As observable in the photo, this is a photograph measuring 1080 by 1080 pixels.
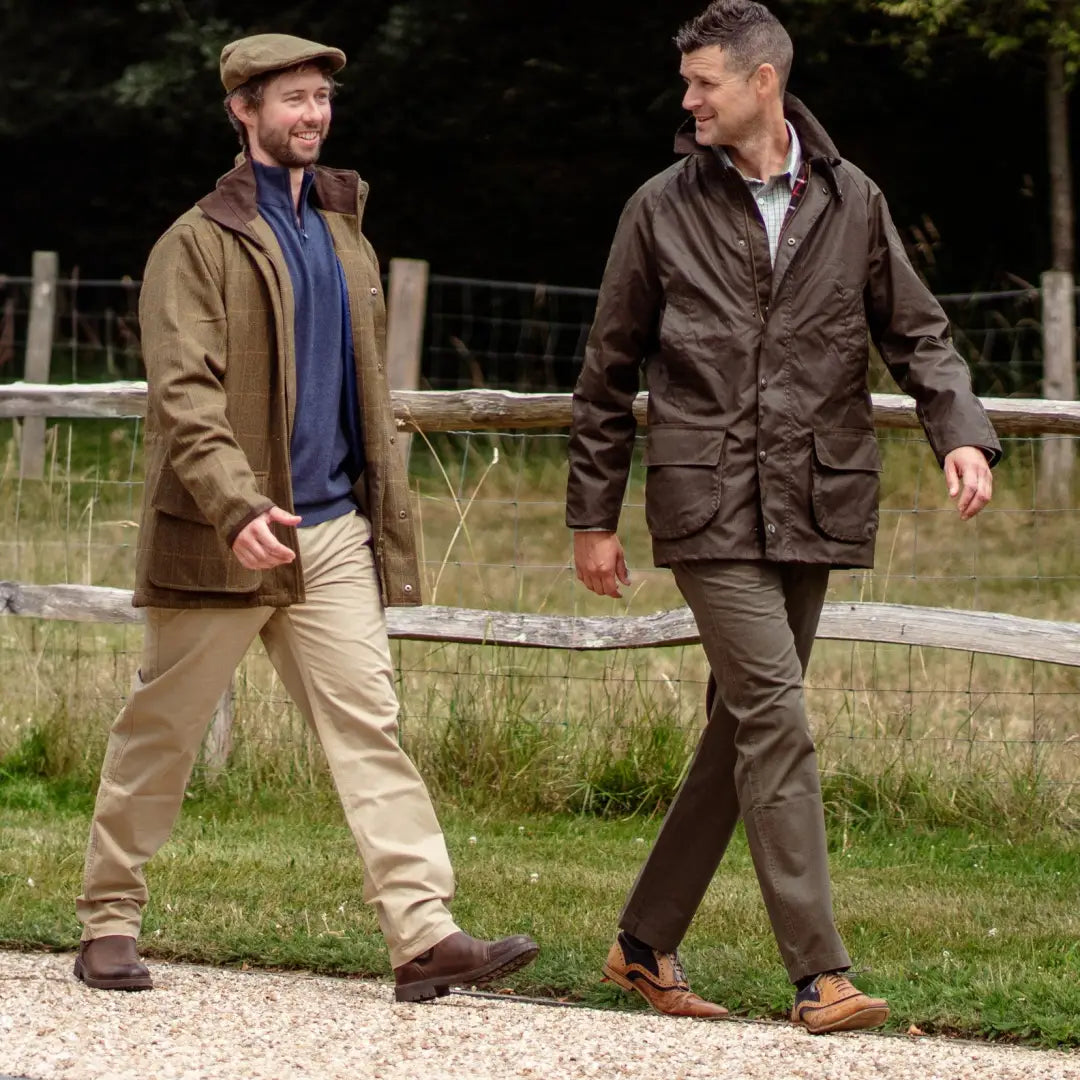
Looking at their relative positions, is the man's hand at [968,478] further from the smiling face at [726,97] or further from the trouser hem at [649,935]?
the trouser hem at [649,935]

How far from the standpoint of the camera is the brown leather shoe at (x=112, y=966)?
4.52m

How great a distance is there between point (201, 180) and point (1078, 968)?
17.7 meters

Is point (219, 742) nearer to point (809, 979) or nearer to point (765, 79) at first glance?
point (809, 979)

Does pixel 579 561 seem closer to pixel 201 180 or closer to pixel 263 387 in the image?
pixel 263 387

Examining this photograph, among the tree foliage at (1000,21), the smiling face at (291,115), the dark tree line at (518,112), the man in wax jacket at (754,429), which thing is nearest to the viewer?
the man in wax jacket at (754,429)

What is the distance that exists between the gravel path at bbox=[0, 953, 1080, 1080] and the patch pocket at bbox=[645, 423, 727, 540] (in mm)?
1045

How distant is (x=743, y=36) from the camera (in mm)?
4371

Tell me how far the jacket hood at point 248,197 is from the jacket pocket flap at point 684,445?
2.70 feet

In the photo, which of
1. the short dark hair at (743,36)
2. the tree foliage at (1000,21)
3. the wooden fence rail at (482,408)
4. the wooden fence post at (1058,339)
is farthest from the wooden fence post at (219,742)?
the tree foliage at (1000,21)

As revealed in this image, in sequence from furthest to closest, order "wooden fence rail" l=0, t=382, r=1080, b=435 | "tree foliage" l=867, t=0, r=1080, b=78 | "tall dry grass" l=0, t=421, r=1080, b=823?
"tree foliage" l=867, t=0, r=1080, b=78, "tall dry grass" l=0, t=421, r=1080, b=823, "wooden fence rail" l=0, t=382, r=1080, b=435

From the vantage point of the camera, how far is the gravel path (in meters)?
3.91

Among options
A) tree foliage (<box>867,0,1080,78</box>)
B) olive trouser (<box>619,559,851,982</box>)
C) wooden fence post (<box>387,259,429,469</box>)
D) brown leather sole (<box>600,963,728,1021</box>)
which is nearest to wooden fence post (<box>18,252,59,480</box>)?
wooden fence post (<box>387,259,429,469</box>)

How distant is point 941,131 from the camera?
18312mm

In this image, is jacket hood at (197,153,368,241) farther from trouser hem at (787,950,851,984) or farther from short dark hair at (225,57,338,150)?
trouser hem at (787,950,851,984)
